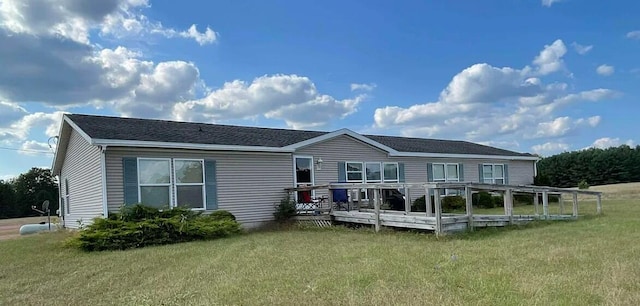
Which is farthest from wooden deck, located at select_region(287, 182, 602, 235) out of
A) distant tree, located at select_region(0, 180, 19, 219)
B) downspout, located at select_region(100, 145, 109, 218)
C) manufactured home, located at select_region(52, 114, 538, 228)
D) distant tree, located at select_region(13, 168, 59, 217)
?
distant tree, located at select_region(0, 180, 19, 219)

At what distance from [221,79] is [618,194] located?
70.8 feet

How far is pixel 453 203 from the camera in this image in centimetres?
1870

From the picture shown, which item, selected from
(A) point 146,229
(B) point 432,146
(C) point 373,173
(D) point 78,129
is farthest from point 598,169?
(D) point 78,129

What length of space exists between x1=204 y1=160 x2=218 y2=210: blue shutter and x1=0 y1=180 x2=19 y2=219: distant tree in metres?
34.9

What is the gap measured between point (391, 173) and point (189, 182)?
8317 millimetres

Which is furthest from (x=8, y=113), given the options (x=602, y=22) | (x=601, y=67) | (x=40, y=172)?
(x=40, y=172)

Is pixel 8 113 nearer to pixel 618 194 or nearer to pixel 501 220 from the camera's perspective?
pixel 501 220

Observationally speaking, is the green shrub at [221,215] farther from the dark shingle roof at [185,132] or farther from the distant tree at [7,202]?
the distant tree at [7,202]

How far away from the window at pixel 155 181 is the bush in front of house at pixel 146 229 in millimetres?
1136

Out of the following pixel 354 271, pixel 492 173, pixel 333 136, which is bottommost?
pixel 354 271

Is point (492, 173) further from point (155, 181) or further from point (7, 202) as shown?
point (7, 202)

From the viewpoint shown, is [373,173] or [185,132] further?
[373,173]

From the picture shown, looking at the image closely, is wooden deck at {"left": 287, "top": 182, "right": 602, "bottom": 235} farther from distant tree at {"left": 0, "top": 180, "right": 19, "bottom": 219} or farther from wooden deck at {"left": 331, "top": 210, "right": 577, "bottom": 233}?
distant tree at {"left": 0, "top": 180, "right": 19, "bottom": 219}

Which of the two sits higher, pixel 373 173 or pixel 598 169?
pixel 373 173
